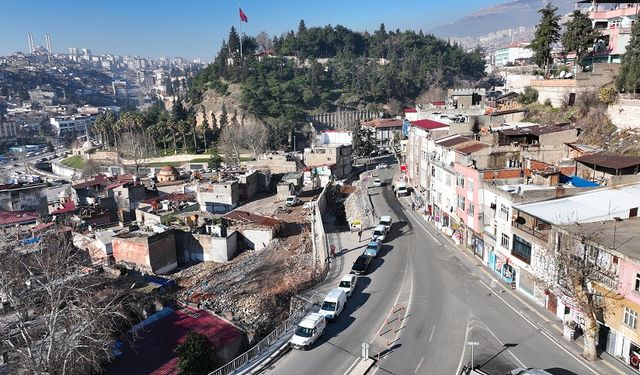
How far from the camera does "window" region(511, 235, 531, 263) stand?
2106 centimetres

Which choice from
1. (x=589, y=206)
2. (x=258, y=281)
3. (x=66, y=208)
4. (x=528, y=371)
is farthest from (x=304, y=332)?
(x=66, y=208)

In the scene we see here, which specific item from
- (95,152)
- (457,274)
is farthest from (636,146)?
(95,152)

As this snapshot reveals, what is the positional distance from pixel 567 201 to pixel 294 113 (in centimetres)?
7101

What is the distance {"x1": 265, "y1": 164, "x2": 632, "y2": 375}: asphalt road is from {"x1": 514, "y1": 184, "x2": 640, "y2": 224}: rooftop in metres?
4.11

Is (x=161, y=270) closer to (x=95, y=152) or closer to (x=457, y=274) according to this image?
(x=457, y=274)

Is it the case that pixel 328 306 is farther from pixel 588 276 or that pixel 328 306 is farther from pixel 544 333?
pixel 588 276

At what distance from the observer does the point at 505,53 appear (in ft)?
526

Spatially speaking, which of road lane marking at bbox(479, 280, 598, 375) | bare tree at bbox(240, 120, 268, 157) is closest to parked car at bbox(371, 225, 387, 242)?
road lane marking at bbox(479, 280, 598, 375)

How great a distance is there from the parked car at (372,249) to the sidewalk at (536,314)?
176 inches

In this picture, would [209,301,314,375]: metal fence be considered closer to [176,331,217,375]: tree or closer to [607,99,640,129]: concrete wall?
[176,331,217,375]: tree

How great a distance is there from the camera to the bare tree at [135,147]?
81500mm

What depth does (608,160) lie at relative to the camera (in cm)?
2586

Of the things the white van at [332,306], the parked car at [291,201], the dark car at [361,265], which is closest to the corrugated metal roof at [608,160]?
the dark car at [361,265]

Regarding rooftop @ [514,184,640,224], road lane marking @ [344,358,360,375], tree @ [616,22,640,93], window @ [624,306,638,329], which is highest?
tree @ [616,22,640,93]
